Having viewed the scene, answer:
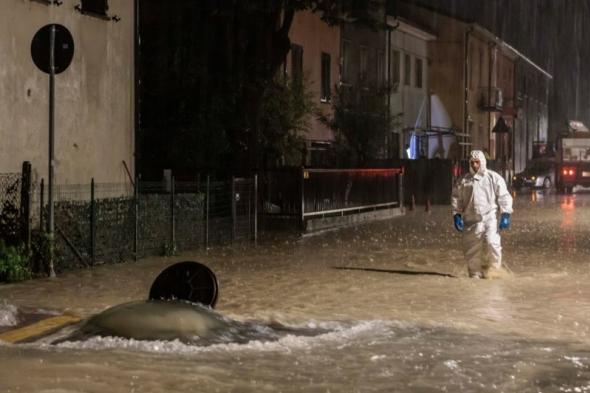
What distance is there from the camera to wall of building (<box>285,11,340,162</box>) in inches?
1241

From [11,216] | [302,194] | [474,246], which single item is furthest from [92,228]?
[302,194]

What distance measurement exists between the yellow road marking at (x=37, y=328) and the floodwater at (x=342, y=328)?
39 cm

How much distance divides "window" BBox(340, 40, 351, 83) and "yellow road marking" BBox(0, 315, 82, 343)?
25824mm

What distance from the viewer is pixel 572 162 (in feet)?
155

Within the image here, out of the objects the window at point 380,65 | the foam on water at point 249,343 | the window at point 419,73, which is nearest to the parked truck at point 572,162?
the window at point 419,73

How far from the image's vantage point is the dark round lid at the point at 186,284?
400 inches

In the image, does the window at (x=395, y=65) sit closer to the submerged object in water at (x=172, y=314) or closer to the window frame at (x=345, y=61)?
the window frame at (x=345, y=61)

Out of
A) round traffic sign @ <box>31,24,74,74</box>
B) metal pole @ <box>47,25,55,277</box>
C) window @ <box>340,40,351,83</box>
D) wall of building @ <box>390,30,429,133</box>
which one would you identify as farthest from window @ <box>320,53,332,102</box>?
round traffic sign @ <box>31,24,74,74</box>

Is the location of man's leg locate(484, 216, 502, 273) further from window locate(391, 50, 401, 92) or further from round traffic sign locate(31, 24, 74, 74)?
window locate(391, 50, 401, 92)

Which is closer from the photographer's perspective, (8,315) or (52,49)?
(8,315)

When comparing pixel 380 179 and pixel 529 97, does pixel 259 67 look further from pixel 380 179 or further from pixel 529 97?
pixel 529 97

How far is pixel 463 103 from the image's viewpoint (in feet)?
159

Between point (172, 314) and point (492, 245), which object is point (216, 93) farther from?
point (172, 314)

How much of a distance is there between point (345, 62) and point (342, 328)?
88.3 feet
